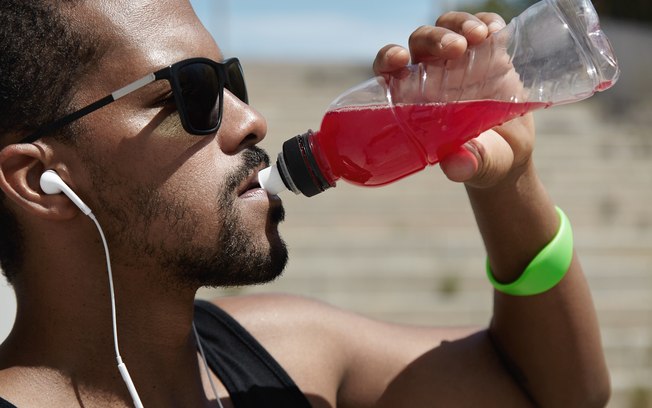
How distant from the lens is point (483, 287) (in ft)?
23.8

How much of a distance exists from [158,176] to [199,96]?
0.66 ft

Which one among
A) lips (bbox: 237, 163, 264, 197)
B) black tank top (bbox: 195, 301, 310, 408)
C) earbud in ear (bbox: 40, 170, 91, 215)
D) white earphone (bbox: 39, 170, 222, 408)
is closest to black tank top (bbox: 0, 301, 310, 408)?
black tank top (bbox: 195, 301, 310, 408)

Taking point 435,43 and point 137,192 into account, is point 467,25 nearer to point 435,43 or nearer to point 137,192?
point 435,43

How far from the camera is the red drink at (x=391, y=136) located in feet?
6.50

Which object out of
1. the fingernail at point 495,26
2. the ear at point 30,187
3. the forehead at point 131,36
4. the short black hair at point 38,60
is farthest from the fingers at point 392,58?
the ear at point 30,187

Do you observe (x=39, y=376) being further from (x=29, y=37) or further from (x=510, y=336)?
(x=510, y=336)

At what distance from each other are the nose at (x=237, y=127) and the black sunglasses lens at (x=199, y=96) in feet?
0.22

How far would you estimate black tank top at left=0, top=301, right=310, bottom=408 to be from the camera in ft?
7.50

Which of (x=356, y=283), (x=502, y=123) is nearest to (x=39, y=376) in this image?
(x=502, y=123)

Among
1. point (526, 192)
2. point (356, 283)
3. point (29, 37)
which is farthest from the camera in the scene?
point (356, 283)

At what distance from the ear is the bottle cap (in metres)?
0.42

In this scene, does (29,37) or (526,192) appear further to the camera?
(526,192)

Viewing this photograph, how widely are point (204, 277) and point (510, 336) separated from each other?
891mm

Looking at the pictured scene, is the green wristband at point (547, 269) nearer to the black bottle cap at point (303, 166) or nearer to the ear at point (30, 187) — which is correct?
the black bottle cap at point (303, 166)
